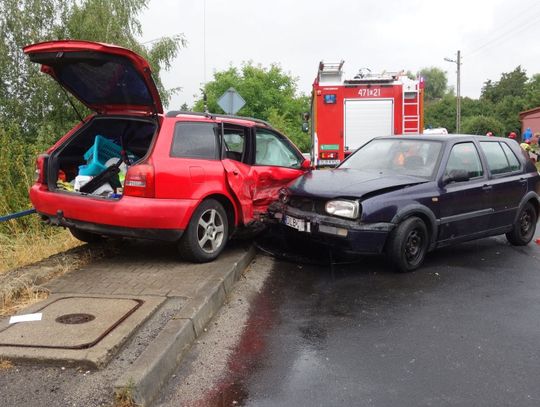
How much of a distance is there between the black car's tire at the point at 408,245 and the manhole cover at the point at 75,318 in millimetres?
3165

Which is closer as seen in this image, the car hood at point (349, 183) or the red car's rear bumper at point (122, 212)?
the red car's rear bumper at point (122, 212)

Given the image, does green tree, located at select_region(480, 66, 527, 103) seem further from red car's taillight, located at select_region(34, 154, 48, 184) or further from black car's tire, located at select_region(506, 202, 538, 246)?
red car's taillight, located at select_region(34, 154, 48, 184)

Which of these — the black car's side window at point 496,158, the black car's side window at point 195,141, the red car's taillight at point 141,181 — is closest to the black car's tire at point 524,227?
the black car's side window at point 496,158

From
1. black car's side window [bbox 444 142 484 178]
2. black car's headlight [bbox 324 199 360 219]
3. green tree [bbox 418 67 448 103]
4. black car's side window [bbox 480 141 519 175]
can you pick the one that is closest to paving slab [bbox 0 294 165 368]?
black car's headlight [bbox 324 199 360 219]

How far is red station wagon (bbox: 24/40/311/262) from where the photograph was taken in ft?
16.8

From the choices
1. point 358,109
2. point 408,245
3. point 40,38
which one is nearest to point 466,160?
point 408,245

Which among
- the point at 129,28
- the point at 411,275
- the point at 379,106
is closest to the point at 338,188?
the point at 411,275

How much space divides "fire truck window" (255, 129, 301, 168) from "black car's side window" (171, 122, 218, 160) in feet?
3.07

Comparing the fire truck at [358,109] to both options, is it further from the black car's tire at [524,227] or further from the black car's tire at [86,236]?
the black car's tire at [86,236]

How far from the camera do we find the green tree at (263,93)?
1742 inches

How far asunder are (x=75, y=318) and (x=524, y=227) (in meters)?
6.18

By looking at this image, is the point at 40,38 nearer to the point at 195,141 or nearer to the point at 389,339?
the point at 195,141

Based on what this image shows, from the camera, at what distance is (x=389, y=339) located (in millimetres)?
4102

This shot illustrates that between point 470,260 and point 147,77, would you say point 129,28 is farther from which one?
point 470,260
